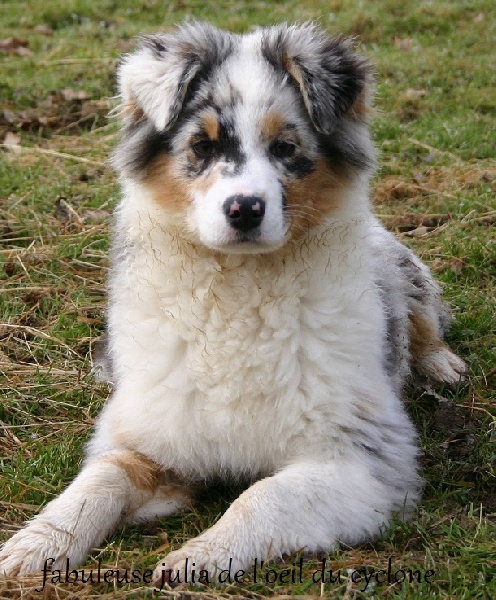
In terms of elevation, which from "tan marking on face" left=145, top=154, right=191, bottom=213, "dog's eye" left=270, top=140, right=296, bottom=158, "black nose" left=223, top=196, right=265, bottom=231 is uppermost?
"dog's eye" left=270, top=140, right=296, bottom=158

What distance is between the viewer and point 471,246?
236 inches

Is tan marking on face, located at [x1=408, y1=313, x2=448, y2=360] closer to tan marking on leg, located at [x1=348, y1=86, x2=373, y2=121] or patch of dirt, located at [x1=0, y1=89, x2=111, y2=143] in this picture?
tan marking on leg, located at [x1=348, y1=86, x2=373, y2=121]

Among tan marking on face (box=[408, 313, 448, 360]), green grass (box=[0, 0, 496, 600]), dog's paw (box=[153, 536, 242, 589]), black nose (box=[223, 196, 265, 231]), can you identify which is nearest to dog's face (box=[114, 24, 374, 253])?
black nose (box=[223, 196, 265, 231])

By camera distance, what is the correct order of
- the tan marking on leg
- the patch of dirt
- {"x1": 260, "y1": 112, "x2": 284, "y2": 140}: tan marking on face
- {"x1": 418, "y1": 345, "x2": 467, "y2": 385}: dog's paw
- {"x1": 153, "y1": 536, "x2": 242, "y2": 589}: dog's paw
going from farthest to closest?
1. the patch of dirt
2. {"x1": 418, "y1": 345, "x2": 467, "y2": 385}: dog's paw
3. the tan marking on leg
4. {"x1": 260, "y1": 112, "x2": 284, "y2": 140}: tan marking on face
5. {"x1": 153, "y1": 536, "x2": 242, "y2": 589}: dog's paw

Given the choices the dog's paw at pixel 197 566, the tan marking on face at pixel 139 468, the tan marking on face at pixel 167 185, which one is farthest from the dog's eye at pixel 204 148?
the dog's paw at pixel 197 566

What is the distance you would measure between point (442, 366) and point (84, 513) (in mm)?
2175

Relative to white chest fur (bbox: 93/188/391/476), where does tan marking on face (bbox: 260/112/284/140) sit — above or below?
above

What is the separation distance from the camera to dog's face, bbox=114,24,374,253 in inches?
136

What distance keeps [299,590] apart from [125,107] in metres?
2.05

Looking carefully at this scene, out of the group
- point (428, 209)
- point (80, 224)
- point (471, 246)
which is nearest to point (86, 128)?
point (80, 224)

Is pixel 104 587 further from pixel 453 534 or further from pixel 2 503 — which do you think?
pixel 453 534

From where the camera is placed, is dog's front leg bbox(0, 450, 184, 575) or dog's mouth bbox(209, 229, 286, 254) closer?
dog's front leg bbox(0, 450, 184, 575)

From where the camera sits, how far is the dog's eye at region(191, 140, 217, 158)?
11.8 feet

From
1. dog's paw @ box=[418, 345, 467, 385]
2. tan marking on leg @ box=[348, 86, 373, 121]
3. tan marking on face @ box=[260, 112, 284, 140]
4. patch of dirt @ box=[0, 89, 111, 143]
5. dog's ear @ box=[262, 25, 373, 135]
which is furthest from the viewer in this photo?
patch of dirt @ box=[0, 89, 111, 143]
